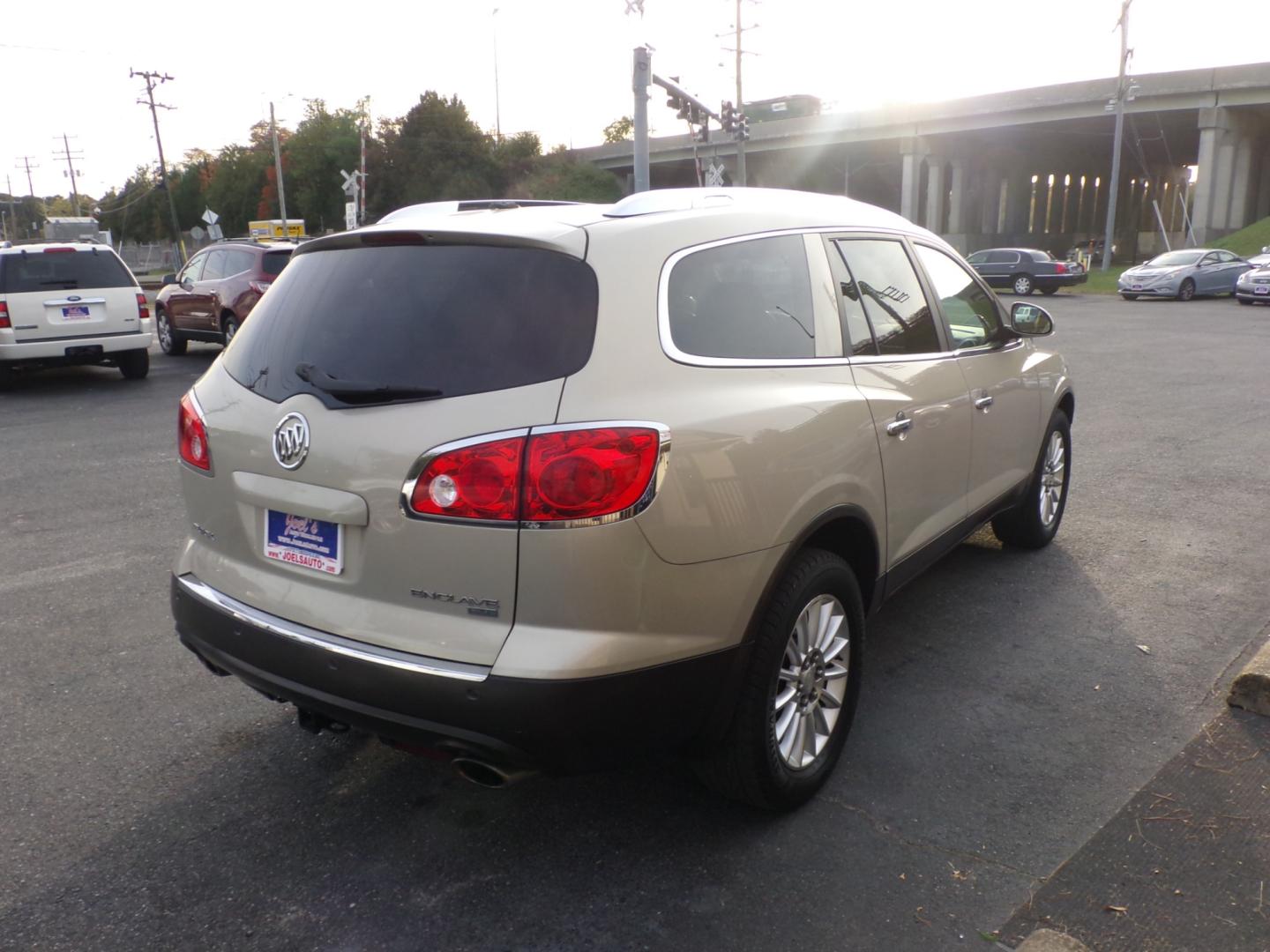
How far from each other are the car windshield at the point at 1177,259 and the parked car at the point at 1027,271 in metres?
2.97

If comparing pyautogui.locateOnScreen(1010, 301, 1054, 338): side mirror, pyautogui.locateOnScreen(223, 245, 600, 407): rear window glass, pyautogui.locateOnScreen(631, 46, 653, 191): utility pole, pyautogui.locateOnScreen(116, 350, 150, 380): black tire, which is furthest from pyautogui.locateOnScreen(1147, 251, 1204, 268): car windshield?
pyautogui.locateOnScreen(223, 245, 600, 407): rear window glass

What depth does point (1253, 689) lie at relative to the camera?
12.6 feet

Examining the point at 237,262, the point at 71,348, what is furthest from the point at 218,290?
the point at 71,348

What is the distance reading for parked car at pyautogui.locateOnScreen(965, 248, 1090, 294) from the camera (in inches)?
1320

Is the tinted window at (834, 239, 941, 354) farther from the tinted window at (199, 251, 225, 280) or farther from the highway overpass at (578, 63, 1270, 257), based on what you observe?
the highway overpass at (578, 63, 1270, 257)

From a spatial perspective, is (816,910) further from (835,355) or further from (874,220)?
(874,220)

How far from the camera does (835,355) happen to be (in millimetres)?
3475

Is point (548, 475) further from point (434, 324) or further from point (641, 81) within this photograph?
point (641, 81)

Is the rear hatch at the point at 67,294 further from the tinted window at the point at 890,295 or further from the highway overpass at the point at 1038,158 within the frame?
the highway overpass at the point at 1038,158

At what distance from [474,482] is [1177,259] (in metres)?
32.7

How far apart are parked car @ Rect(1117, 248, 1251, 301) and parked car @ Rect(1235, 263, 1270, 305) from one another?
165 cm

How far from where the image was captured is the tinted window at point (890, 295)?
3787 millimetres

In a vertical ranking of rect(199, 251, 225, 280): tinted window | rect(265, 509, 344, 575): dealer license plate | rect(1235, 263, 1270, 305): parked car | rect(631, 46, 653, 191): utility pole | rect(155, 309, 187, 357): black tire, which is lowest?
rect(1235, 263, 1270, 305): parked car

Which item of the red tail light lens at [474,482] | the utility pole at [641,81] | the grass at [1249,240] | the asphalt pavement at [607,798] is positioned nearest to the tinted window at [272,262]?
the utility pole at [641,81]
